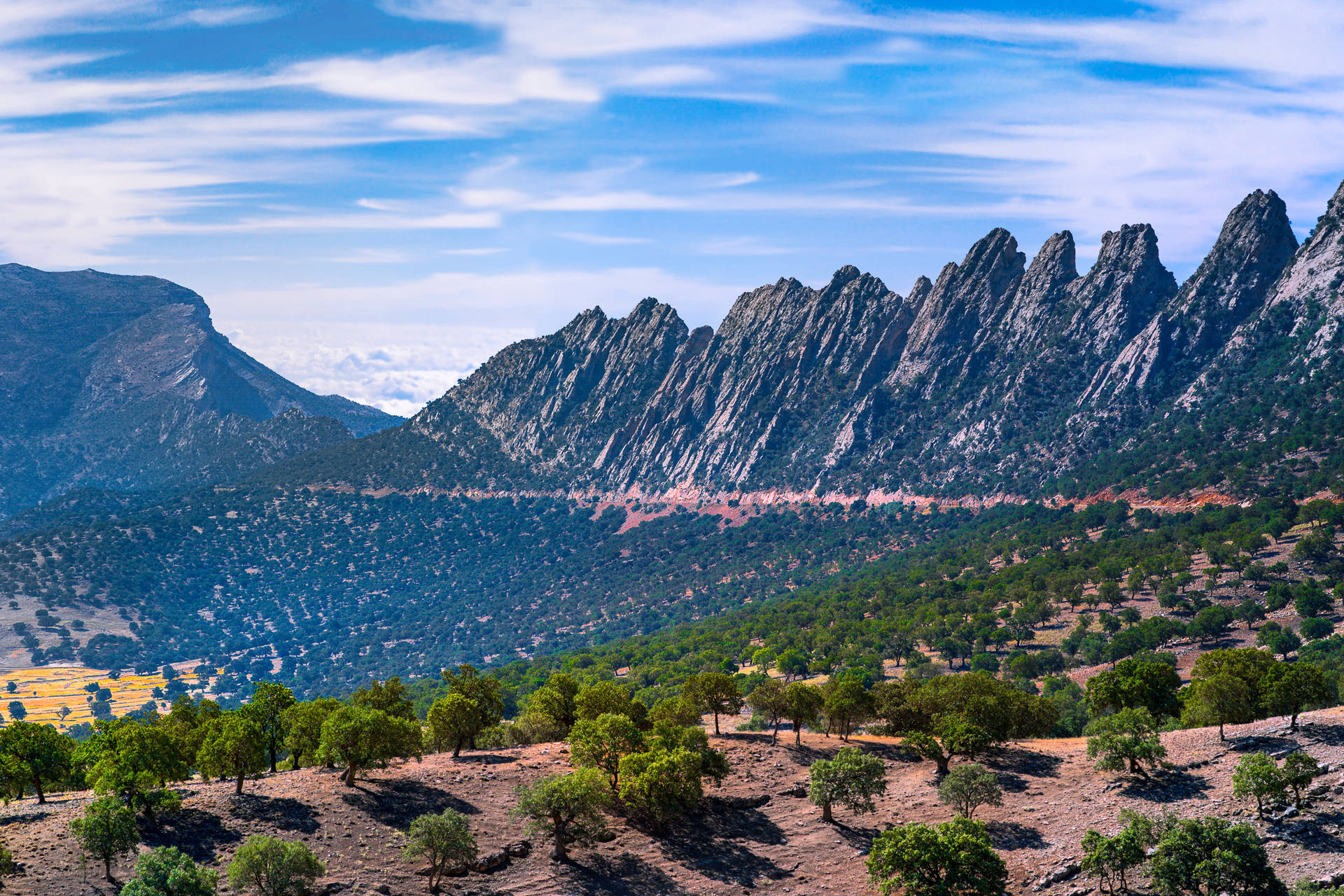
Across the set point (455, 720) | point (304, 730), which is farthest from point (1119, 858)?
point (304, 730)

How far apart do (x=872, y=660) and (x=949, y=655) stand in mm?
12155

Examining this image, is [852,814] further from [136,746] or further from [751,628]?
[751,628]

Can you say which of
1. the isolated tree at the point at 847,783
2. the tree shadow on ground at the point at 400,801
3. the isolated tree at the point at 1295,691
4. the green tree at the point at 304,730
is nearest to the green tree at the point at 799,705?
the isolated tree at the point at 847,783

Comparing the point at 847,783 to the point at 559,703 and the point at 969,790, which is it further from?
the point at 559,703

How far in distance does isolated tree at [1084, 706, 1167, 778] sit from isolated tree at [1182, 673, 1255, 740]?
5366mm

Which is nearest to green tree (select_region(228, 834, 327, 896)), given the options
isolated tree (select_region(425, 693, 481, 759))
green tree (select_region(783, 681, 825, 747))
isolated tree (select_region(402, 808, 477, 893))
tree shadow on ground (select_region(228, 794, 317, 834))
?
isolated tree (select_region(402, 808, 477, 893))

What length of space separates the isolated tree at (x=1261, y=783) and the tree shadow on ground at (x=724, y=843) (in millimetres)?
29376

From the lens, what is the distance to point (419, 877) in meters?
60.6

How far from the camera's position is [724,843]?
66375 millimetres

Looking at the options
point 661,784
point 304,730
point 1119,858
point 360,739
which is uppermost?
point 304,730

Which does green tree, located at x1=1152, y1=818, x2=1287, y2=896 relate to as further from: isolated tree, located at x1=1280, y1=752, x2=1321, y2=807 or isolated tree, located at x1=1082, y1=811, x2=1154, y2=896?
isolated tree, located at x1=1280, y1=752, x2=1321, y2=807

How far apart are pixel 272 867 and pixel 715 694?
135 feet

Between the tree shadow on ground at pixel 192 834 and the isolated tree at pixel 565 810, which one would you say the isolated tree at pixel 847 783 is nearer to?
the isolated tree at pixel 565 810

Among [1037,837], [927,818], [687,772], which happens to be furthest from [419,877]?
[1037,837]
